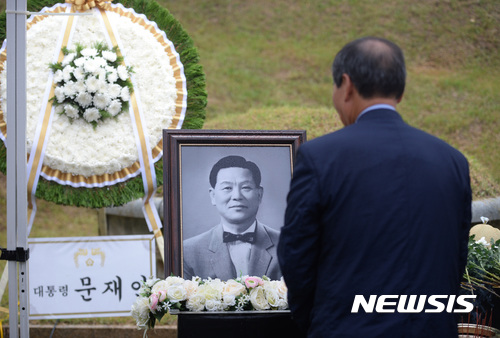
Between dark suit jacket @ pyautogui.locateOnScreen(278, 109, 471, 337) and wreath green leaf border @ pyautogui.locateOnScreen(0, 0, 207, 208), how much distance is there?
190 cm

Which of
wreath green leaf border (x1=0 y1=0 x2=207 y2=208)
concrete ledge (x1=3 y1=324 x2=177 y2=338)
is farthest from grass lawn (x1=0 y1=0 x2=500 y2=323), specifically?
wreath green leaf border (x1=0 y1=0 x2=207 y2=208)

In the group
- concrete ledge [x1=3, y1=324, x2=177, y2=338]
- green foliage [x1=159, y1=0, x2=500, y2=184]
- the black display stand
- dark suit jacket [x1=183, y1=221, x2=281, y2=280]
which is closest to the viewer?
the black display stand

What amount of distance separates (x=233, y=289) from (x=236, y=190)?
59 centimetres

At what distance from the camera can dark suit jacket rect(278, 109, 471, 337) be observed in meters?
1.55

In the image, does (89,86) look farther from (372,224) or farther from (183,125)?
(372,224)

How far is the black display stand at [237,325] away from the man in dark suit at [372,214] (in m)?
0.47

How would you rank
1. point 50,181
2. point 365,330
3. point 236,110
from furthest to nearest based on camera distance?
point 236,110 → point 50,181 → point 365,330

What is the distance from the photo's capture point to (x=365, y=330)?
155 cm

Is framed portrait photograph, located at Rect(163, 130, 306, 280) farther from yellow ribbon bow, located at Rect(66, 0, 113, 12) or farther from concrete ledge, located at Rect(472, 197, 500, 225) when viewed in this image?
concrete ledge, located at Rect(472, 197, 500, 225)

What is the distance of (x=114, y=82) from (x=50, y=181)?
25.0 inches

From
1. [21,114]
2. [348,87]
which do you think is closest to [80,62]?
[21,114]

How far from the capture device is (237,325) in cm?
209

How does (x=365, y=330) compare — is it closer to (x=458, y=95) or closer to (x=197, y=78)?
(x=197, y=78)

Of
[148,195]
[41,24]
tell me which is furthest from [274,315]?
[41,24]
